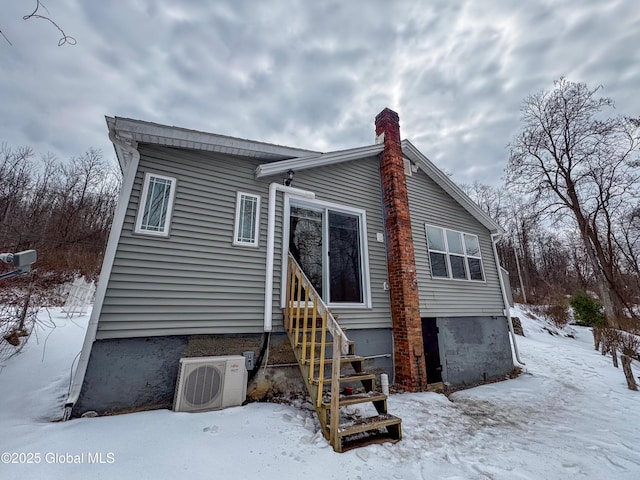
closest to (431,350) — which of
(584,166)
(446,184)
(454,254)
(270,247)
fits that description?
(454,254)

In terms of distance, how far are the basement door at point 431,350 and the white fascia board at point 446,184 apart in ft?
12.2

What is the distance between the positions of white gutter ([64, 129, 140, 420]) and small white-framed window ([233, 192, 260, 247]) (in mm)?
1503

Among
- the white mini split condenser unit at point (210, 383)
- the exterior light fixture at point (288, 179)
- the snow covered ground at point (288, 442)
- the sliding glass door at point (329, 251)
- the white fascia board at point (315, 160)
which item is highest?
the white fascia board at point (315, 160)

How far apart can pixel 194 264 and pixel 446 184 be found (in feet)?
22.2

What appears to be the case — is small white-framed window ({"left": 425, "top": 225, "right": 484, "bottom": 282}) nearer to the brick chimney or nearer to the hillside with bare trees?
the brick chimney

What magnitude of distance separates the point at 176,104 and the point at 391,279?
25.0 ft

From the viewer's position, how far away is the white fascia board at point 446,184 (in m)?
6.97

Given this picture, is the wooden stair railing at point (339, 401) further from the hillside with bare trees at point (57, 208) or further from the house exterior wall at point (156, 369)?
the hillside with bare trees at point (57, 208)

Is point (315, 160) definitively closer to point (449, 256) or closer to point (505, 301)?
point (449, 256)

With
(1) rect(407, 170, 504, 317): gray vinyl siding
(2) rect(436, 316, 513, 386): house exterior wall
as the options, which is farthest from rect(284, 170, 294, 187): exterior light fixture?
(2) rect(436, 316, 513, 386): house exterior wall

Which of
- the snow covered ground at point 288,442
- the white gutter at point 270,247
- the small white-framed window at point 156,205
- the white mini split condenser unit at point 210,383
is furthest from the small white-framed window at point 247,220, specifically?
the snow covered ground at point 288,442

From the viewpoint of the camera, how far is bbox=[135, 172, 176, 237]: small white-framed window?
12.3 feet

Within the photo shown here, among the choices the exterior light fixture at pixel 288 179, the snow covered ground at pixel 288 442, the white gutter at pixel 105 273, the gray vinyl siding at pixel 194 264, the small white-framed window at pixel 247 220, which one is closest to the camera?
the snow covered ground at pixel 288 442

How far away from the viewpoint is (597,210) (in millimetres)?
13086
